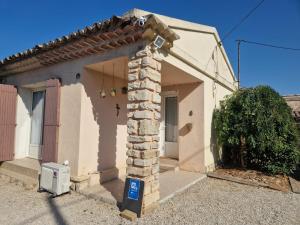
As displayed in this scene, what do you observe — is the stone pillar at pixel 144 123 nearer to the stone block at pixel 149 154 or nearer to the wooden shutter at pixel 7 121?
the stone block at pixel 149 154

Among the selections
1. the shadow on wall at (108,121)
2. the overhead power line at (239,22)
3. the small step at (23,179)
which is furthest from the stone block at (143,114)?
the overhead power line at (239,22)

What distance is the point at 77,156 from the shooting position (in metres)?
5.66

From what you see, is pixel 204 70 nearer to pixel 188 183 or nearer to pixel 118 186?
pixel 188 183

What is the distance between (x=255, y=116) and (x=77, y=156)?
610 centimetres

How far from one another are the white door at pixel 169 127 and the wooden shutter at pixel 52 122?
4.56 m

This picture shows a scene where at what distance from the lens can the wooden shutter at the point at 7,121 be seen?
7.35 metres

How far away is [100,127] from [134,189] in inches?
99.5

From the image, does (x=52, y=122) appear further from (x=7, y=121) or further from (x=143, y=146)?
(x=143, y=146)

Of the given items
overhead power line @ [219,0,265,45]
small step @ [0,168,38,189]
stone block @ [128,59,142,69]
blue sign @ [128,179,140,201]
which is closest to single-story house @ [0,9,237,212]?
stone block @ [128,59,142,69]

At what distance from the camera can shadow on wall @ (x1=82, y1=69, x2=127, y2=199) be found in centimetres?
611

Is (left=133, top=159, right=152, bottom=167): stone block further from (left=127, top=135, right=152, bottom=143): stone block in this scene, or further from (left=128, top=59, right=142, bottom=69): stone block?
(left=128, top=59, right=142, bottom=69): stone block

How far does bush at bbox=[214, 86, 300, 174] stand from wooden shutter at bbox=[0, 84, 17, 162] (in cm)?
756

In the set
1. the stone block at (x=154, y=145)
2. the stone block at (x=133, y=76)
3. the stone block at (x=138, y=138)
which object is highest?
the stone block at (x=133, y=76)

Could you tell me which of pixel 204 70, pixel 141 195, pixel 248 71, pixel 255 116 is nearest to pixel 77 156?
pixel 141 195
